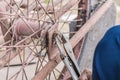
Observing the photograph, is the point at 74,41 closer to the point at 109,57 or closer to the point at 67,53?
the point at 67,53

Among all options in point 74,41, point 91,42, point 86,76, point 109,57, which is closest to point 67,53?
point 86,76

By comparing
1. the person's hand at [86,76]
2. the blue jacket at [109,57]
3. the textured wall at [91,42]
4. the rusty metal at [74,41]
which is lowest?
the textured wall at [91,42]

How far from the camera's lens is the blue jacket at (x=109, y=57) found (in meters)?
1.01

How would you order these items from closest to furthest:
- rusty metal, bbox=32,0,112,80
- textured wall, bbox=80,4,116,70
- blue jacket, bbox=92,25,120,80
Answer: blue jacket, bbox=92,25,120,80
rusty metal, bbox=32,0,112,80
textured wall, bbox=80,4,116,70

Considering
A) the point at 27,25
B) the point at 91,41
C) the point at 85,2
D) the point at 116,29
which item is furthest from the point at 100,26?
the point at 116,29

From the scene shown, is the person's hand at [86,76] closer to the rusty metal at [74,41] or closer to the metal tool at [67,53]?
the metal tool at [67,53]

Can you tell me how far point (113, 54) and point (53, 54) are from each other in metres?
0.56

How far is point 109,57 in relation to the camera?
3.35 ft

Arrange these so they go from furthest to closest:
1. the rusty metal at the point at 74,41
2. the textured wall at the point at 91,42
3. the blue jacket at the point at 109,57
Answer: the textured wall at the point at 91,42
the rusty metal at the point at 74,41
the blue jacket at the point at 109,57

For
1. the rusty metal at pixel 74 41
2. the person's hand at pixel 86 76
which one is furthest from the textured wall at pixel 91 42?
the person's hand at pixel 86 76

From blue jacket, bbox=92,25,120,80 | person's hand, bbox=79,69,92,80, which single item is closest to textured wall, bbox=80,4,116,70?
person's hand, bbox=79,69,92,80

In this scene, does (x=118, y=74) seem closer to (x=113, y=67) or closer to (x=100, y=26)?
(x=113, y=67)

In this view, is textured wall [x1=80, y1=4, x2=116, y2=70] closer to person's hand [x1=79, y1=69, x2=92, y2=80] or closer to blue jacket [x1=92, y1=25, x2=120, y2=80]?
person's hand [x1=79, y1=69, x2=92, y2=80]

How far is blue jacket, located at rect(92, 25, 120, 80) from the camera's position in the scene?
39.6 inches
